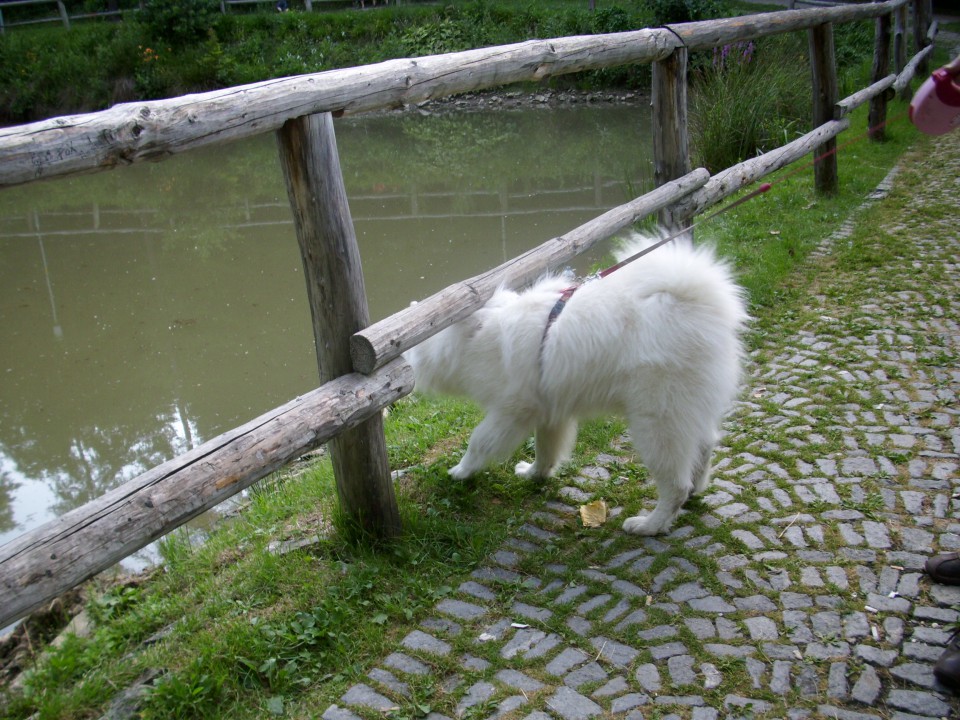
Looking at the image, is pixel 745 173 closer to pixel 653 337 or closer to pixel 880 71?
pixel 653 337

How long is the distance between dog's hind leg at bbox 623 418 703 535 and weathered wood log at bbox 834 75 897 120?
219 inches

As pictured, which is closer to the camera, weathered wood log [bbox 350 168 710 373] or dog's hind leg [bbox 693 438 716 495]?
weathered wood log [bbox 350 168 710 373]

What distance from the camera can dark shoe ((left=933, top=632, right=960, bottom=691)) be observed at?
2.43 metres

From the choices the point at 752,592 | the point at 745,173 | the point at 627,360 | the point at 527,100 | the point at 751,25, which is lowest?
the point at 752,592

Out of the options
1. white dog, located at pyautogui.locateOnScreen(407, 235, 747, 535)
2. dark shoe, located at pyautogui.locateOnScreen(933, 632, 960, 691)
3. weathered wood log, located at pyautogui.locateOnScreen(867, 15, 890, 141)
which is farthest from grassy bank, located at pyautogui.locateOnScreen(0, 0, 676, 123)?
dark shoe, located at pyautogui.locateOnScreen(933, 632, 960, 691)

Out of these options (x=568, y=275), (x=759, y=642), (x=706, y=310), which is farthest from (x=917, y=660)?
(x=568, y=275)

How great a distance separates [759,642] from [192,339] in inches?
240

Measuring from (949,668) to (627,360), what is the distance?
151cm

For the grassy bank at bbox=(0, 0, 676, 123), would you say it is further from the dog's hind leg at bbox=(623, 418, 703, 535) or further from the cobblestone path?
the dog's hind leg at bbox=(623, 418, 703, 535)

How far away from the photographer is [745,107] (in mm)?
9117

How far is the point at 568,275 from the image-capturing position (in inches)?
153

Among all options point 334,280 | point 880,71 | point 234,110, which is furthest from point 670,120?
point 880,71

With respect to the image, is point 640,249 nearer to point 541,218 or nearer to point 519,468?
point 519,468

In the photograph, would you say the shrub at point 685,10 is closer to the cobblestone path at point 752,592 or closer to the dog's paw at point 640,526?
the cobblestone path at point 752,592
